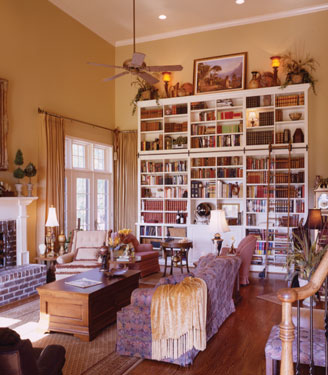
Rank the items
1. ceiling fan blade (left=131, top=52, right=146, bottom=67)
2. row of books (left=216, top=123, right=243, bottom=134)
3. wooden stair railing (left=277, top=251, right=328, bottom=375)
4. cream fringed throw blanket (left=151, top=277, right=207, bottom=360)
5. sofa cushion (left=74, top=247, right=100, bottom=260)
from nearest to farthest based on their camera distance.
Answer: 1. wooden stair railing (left=277, top=251, right=328, bottom=375)
2. cream fringed throw blanket (left=151, top=277, right=207, bottom=360)
3. ceiling fan blade (left=131, top=52, right=146, bottom=67)
4. sofa cushion (left=74, top=247, right=100, bottom=260)
5. row of books (left=216, top=123, right=243, bottom=134)

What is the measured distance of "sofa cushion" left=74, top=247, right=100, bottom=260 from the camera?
6645mm

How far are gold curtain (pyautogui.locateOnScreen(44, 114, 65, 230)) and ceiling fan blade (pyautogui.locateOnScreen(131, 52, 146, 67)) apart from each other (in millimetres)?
2769

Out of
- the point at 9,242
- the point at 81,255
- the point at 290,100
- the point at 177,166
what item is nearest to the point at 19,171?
the point at 9,242

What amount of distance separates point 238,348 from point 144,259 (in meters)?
3.53

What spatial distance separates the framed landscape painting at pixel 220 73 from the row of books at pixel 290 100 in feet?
2.99

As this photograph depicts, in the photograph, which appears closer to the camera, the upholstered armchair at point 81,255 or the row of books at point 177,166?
the upholstered armchair at point 81,255

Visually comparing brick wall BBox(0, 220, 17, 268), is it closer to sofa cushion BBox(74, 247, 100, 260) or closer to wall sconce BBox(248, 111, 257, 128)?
sofa cushion BBox(74, 247, 100, 260)

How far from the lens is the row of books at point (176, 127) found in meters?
8.85

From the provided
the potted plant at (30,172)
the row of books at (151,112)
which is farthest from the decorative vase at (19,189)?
the row of books at (151,112)

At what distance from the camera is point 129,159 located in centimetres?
980

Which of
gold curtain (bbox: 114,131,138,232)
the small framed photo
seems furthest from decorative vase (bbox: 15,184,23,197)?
the small framed photo

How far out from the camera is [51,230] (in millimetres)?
7219

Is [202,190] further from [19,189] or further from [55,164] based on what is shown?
[19,189]

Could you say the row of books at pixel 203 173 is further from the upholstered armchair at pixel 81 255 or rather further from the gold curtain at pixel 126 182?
the upholstered armchair at pixel 81 255
